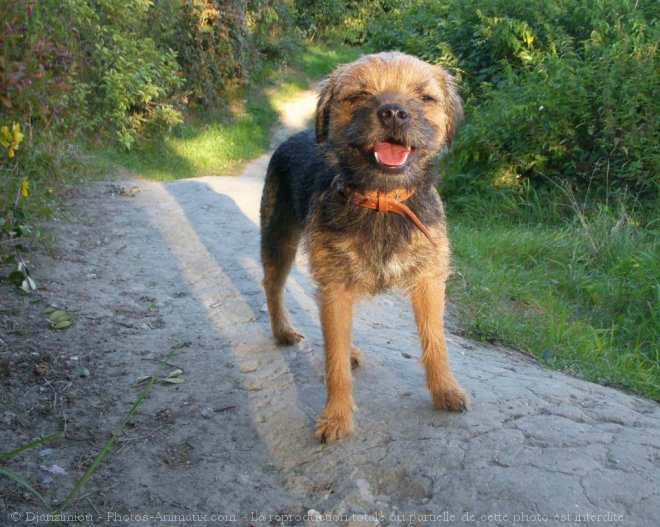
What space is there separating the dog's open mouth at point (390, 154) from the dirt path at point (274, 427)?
4.12 ft

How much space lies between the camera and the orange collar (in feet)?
10.2

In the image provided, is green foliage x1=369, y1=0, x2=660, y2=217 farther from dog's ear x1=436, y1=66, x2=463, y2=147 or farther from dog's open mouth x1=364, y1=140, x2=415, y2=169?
dog's open mouth x1=364, y1=140, x2=415, y2=169

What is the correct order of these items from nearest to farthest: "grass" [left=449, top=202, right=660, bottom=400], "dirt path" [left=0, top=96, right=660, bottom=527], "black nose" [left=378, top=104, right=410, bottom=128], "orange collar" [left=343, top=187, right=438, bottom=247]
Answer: "dirt path" [left=0, top=96, right=660, bottom=527]
"black nose" [left=378, top=104, right=410, bottom=128]
"orange collar" [left=343, top=187, right=438, bottom=247]
"grass" [left=449, top=202, right=660, bottom=400]

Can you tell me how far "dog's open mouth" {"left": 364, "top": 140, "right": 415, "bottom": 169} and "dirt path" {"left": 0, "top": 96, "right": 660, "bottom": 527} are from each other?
1255 mm

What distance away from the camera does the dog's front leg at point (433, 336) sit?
10.8 ft

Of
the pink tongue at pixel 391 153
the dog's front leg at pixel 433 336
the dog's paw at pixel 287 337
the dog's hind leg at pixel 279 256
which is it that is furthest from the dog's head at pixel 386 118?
the dog's paw at pixel 287 337

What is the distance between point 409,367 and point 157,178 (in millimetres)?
7198

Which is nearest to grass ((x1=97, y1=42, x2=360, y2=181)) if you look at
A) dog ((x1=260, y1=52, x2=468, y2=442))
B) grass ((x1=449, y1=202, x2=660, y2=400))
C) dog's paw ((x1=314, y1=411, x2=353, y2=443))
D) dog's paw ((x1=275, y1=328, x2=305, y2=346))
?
grass ((x1=449, y1=202, x2=660, y2=400))

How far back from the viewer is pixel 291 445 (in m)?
3.07

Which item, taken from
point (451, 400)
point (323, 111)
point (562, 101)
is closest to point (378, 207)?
point (323, 111)

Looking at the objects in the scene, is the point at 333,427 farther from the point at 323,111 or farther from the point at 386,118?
the point at 323,111

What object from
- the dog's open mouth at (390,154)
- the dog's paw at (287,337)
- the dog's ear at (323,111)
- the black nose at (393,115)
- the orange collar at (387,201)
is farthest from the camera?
the dog's paw at (287,337)

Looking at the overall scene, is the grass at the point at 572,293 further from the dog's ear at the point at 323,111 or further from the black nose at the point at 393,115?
the black nose at the point at 393,115

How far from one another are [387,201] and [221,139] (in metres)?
9.87
